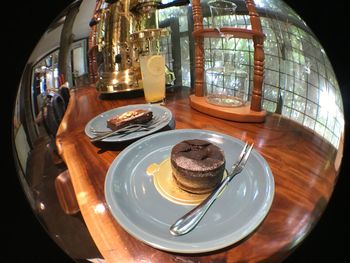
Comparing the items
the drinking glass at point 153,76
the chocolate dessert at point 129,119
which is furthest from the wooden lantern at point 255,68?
the chocolate dessert at point 129,119

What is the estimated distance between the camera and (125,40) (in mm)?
761

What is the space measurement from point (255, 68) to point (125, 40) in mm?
424

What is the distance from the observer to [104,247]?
0.30 metres

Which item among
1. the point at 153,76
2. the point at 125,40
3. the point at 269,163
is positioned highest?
the point at 125,40

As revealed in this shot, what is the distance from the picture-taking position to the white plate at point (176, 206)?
0.95 feet

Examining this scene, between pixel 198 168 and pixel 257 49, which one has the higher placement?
pixel 257 49

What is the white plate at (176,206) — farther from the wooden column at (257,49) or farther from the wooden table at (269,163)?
the wooden column at (257,49)

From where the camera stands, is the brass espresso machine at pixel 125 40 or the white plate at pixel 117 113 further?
the brass espresso machine at pixel 125 40

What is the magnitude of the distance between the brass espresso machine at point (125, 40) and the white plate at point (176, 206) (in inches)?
15.2

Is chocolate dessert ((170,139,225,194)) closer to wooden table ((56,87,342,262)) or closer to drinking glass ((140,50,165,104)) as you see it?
wooden table ((56,87,342,262))

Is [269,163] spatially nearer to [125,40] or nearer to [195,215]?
[195,215]

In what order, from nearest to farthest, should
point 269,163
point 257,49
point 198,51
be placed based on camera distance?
1. point 269,163
2. point 257,49
3. point 198,51

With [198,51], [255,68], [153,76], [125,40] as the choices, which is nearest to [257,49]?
[255,68]

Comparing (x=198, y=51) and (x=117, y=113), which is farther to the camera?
(x=198, y=51)
